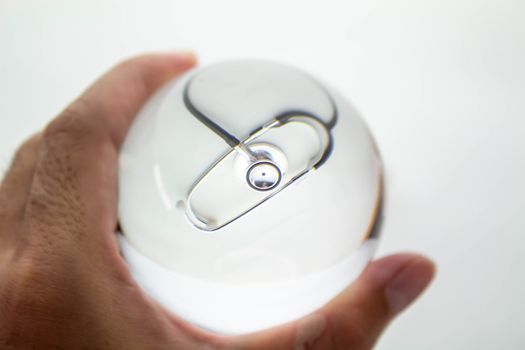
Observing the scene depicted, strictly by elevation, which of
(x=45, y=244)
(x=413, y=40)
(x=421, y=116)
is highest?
(x=413, y=40)

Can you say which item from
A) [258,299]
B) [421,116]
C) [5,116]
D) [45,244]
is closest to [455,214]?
[421,116]

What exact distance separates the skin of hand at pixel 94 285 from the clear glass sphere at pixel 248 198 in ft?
0.08

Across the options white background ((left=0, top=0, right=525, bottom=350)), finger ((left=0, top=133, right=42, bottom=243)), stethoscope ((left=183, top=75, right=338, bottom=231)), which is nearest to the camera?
stethoscope ((left=183, top=75, right=338, bottom=231))

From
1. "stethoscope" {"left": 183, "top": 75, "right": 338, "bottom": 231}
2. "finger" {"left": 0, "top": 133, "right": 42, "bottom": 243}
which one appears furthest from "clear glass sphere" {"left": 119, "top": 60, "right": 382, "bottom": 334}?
"finger" {"left": 0, "top": 133, "right": 42, "bottom": 243}

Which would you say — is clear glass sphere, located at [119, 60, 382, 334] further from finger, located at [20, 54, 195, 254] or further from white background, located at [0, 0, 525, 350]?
white background, located at [0, 0, 525, 350]

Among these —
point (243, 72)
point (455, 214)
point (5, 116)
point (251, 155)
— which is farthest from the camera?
point (5, 116)

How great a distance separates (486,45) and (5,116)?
925mm

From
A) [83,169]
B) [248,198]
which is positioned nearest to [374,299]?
[248,198]

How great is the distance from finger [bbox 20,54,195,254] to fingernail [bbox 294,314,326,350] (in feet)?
0.80

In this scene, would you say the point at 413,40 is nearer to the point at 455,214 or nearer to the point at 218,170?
the point at 455,214

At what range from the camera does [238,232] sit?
0.52 metres

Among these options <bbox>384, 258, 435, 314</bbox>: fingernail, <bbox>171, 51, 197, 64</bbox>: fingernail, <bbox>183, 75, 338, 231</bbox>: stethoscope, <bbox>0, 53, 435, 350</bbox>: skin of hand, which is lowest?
<bbox>0, 53, 435, 350</bbox>: skin of hand

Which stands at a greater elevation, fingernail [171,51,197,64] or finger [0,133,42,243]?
fingernail [171,51,197,64]

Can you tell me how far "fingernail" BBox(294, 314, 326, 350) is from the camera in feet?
2.02
